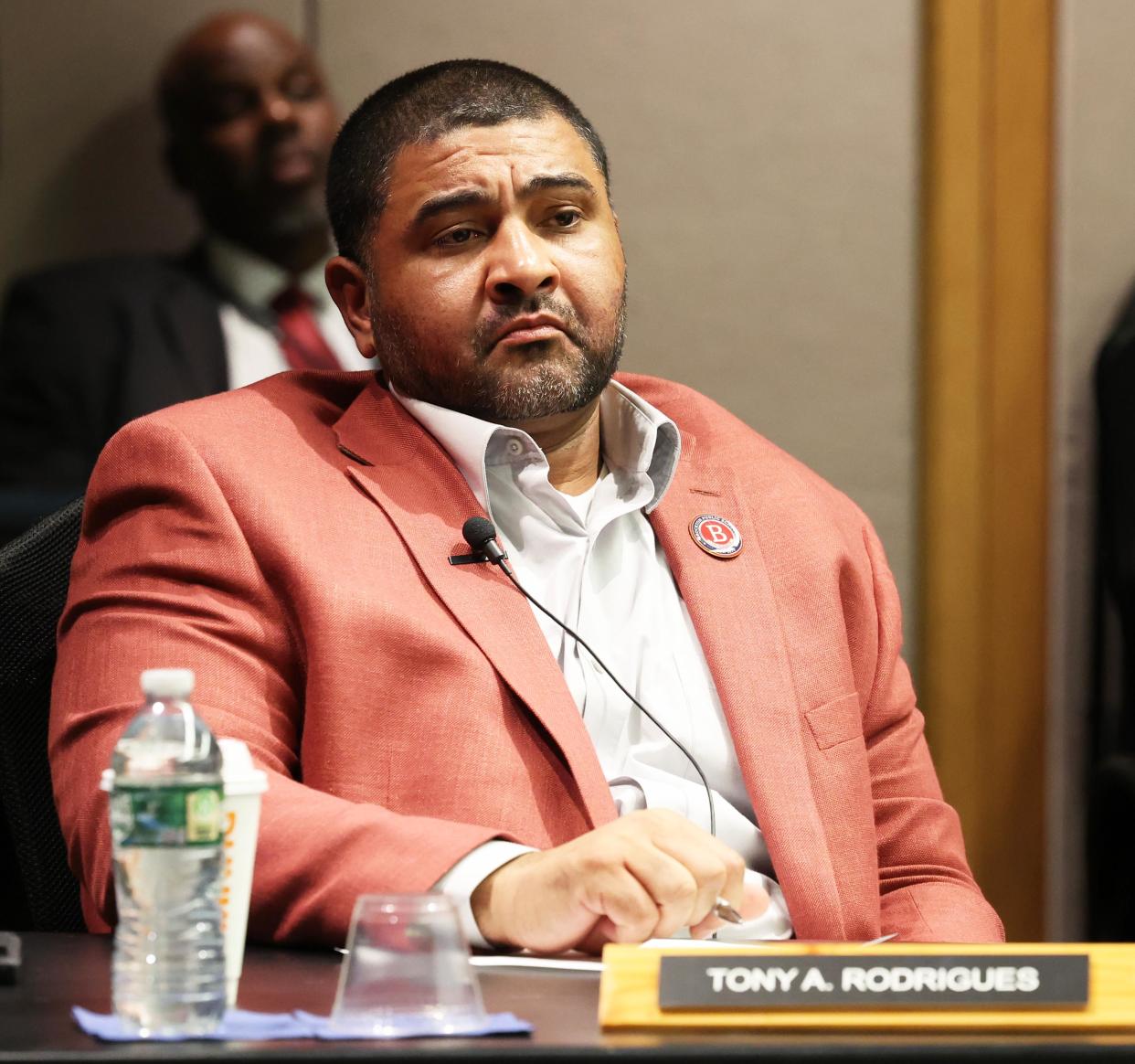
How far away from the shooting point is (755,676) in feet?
5.35

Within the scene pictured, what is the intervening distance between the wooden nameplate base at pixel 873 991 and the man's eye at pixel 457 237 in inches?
42.5

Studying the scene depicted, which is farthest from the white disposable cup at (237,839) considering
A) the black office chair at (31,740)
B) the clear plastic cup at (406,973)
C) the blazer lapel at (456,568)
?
the black office chair at (31,740)

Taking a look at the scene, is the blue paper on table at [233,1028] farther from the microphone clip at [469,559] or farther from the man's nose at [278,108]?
the man's nose at [278,108]

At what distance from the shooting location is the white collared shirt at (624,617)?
1.59m

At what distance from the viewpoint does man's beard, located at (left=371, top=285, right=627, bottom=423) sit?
5.73ft

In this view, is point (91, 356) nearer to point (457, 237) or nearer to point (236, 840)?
point (457, 237)

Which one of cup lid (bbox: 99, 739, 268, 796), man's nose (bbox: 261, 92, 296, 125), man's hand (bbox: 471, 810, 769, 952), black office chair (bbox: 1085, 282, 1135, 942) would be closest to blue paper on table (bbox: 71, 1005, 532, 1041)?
cup lid (bbox: 99, 739, 268, 796)

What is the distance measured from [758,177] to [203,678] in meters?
1.79

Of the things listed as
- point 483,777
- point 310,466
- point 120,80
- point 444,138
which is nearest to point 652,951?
point 483,777

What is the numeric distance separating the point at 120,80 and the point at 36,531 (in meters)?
1.46

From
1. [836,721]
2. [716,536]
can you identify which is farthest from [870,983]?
[716,536]

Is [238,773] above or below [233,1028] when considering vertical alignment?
above

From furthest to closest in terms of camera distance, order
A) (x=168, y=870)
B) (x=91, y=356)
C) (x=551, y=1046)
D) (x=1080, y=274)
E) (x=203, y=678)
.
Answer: (x=1080, y=274) < (x=91, y=356) < (x=203, y=678) < (x=168, y=870) < (x=551, y=1046)

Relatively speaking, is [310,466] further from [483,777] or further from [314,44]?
[314,44]
